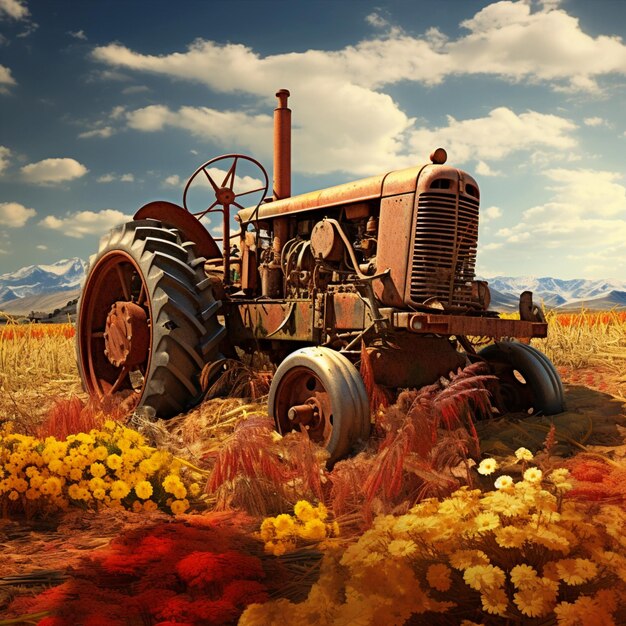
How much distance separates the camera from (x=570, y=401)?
529 cm

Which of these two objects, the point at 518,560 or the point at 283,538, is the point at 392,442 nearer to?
the point at 283,538

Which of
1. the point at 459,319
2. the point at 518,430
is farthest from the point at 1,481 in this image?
the point at 518,430

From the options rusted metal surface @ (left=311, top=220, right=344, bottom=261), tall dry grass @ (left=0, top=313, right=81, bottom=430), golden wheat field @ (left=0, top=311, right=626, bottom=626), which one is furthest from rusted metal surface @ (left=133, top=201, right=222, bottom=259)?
golden wheat field @ (left=0, top=311, right=626, bottom=626)

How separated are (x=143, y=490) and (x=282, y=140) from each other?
4399mm

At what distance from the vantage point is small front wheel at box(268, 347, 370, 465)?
3.60 m

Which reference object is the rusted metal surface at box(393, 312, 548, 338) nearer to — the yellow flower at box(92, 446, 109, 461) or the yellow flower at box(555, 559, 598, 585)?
the yellow flower at box(92, 446, 109, 461)

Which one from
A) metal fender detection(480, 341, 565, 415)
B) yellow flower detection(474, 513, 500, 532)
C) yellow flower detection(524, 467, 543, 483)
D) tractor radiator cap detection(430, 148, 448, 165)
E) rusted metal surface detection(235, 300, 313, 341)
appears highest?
tractor radiator cap detection(430, 148, 448, 165)

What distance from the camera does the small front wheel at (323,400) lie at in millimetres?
3600

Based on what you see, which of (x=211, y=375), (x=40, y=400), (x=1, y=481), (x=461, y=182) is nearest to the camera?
(x=1, y=481)

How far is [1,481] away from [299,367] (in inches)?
71.1

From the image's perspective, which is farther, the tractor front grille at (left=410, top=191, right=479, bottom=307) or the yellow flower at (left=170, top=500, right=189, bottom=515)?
the tractor front grille at (left=410, top=191, right=479, bottom=307)

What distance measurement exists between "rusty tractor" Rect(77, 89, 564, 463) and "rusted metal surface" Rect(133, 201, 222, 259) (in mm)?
14

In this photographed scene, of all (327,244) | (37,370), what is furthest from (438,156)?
(37,370)

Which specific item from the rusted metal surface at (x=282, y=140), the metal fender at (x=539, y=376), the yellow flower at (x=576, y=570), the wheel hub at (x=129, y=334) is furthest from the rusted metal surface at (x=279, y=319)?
the yellow flower at (x=576, y=570)
